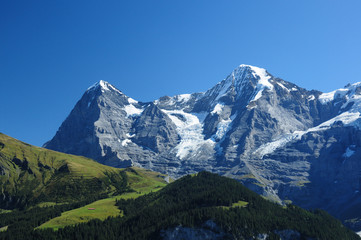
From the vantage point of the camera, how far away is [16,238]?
199m

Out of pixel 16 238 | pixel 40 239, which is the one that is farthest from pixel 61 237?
pixel 16 238

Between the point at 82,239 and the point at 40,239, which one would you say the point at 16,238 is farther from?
the point at 82,239

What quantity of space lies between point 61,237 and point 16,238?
24153 millimetres

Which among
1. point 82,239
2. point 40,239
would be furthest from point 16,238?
point 82,239

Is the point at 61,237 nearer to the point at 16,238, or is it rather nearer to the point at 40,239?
the point at 40,239

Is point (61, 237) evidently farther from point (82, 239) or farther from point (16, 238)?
point (16, 238)

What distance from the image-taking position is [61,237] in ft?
653

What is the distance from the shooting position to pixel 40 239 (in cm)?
19512

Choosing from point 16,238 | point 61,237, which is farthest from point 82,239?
point 16,238

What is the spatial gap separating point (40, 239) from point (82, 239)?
70.3 ft

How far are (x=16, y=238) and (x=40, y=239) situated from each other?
15.0 metres
